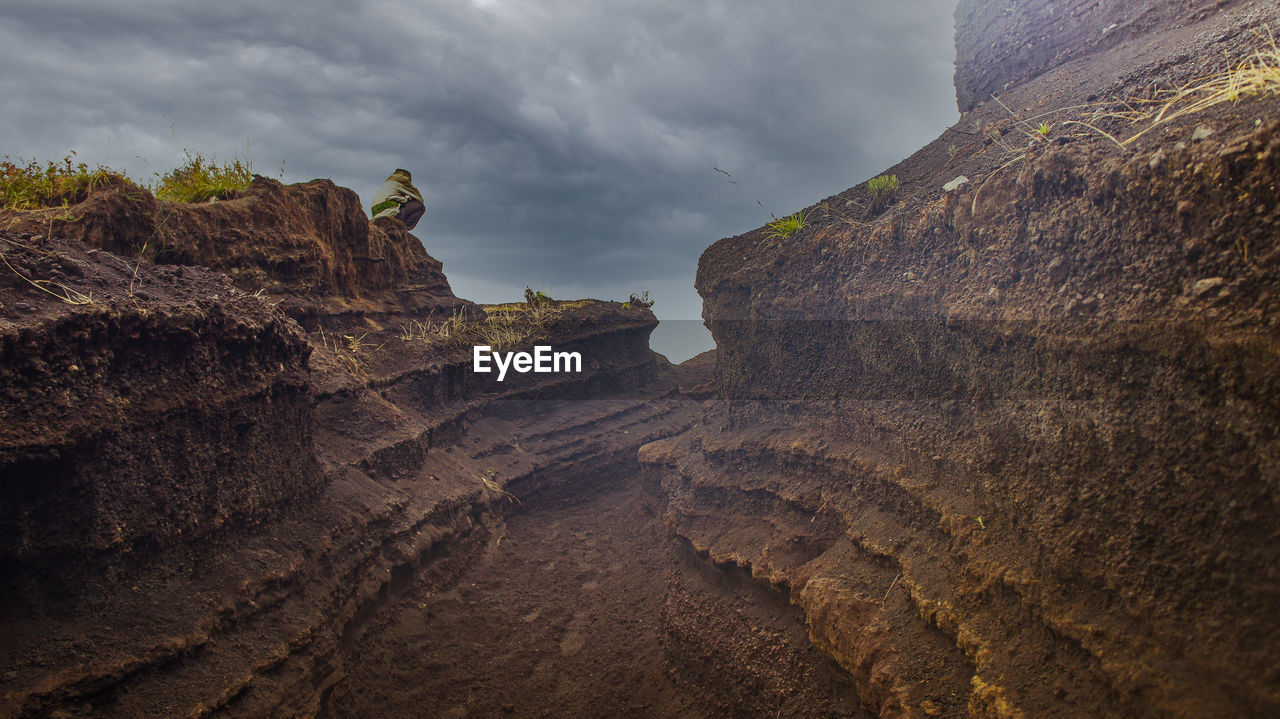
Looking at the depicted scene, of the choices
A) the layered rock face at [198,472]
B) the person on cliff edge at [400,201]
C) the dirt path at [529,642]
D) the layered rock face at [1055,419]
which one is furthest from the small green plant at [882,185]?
the person on cliff edge at [400,201]

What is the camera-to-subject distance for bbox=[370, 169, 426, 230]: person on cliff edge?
11.9 m

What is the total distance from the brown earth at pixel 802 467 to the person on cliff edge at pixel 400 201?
4094mm

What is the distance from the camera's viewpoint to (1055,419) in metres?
3.03

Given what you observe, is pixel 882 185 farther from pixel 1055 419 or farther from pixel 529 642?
pixel 529 642

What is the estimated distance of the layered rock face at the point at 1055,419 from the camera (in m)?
2.14

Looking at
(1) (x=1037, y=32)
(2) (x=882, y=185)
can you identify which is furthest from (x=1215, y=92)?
(1) (x=1037, y=32)

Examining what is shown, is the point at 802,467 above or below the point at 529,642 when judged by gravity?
above

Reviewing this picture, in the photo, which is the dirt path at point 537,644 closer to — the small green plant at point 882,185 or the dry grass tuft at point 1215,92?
the dry grass tuft at point 1215,92

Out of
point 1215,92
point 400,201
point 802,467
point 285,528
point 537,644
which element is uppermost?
point 400,201

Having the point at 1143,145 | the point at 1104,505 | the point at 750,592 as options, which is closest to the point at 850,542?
the point at 750,592

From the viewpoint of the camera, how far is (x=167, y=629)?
3.55 m

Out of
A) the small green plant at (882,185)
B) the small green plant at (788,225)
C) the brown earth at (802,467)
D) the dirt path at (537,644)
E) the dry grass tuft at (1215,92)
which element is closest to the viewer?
the brown earth at (802,467)

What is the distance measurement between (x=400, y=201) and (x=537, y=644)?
8891 millimetres

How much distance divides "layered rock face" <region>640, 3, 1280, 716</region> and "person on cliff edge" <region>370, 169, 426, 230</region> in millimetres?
8580
